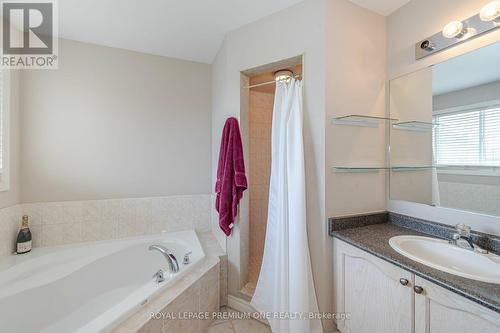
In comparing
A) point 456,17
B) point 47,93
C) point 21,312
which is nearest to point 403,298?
point 456,17

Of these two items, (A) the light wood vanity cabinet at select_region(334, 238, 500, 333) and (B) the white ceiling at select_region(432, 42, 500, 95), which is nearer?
(A) the light wood vanity cabinet at select_region(334, 238, 500, 333)

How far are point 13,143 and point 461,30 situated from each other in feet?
11.1

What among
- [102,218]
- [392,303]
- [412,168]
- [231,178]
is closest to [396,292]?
[392,303]

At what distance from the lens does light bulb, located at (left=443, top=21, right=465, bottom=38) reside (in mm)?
1208

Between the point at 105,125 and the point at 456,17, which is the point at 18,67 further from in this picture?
the point at 456,17

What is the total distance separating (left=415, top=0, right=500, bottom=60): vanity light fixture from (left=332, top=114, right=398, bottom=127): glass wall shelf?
1.56 feet

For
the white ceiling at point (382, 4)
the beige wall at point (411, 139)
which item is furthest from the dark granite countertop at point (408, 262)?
the white ceiling at point (382, 4)

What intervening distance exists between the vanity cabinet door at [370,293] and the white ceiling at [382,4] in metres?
1.72

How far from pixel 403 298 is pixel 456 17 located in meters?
1.66

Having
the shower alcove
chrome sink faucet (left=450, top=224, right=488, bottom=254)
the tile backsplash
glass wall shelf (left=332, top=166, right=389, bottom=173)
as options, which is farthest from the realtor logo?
chrome sink faucet (left=450, top=224, right=488, bottom=254)

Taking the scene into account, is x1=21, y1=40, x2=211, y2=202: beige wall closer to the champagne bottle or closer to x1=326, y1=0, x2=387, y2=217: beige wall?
the champagne bottle

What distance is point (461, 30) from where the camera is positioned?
121 centimetres

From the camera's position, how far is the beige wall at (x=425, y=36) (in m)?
1.17

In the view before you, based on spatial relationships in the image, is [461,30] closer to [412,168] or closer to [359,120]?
[359,120]
